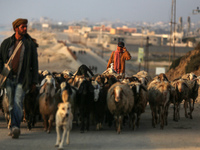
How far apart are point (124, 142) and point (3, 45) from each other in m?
3.50

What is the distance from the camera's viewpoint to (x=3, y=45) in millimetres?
11453

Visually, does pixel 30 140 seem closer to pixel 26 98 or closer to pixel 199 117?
pixel 26 98

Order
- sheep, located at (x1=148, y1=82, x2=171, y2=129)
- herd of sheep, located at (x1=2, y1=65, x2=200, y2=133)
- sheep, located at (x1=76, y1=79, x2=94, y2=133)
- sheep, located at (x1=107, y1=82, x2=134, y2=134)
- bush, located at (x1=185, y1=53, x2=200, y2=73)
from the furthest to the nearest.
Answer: bush, located at (x1=185, y1=53, x2=200, y2=73), sheep, located at (x1=148, y1=82, x2=171, y2=129), sheep, located at (x1=76, y1=79, x2=94, y2=133), sheep, located at (x1=107, y1=82, x2=134, y2=134), herd of sheep, located at (x1=2, y1=65, x2=200, y2=133)

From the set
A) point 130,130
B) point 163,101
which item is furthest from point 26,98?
point 163,101

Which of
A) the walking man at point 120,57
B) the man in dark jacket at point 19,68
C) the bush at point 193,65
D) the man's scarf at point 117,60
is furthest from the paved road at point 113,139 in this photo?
the bush at point 193,65

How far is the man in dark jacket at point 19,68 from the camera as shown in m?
11.3

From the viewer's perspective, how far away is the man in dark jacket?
37.0 ft

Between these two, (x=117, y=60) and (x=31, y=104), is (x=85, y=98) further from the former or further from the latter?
(x=117, y=60)

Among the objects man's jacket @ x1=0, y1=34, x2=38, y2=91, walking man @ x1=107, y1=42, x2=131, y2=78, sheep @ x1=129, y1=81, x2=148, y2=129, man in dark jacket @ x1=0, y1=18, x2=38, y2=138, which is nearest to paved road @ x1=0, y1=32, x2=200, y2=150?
sheep @ x1=129, y1=81, x2=148, y2=129

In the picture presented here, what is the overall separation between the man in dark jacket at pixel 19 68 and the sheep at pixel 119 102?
2.15 meters

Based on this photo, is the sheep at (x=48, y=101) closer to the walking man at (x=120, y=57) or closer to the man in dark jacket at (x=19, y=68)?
the man in dark jacket at (x=19, y=68)

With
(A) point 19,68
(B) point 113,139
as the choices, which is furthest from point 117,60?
(A) point 19,68

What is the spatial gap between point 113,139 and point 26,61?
2641mm

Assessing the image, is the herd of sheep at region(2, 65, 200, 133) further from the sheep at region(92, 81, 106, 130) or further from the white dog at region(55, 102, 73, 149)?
the white dog at region(55, 102, 73, 149)
